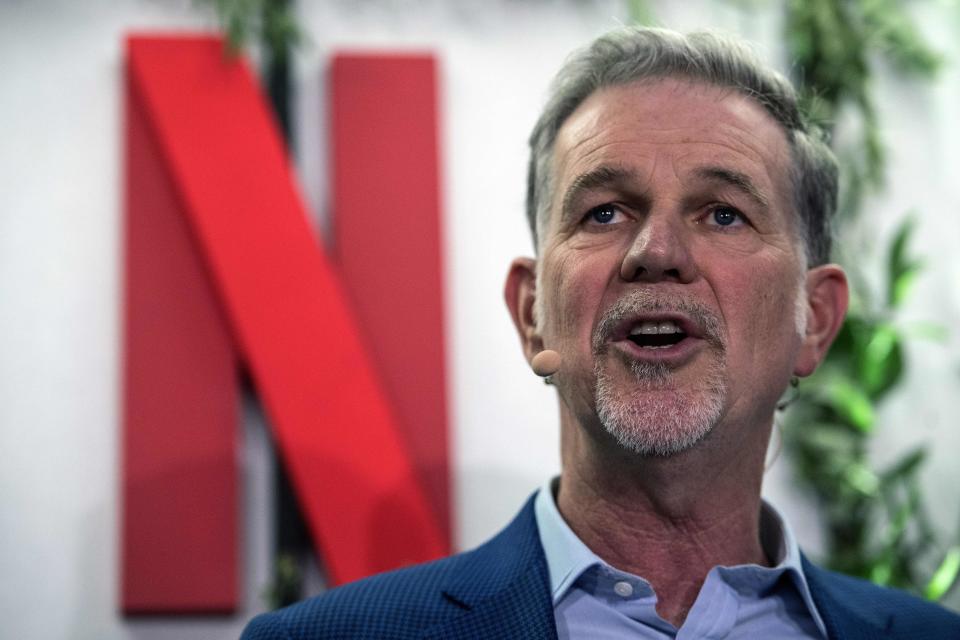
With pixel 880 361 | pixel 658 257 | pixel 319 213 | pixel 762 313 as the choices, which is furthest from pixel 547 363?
pixel 880 361

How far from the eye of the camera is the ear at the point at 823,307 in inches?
65.9

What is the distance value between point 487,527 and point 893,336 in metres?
1.12

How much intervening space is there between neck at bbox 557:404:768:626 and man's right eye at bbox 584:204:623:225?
0.30m

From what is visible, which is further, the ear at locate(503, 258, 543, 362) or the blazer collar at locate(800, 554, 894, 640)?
the ear at locate(503, 258, 543, 362)

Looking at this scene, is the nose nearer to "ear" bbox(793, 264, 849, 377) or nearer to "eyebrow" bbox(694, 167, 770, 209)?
"eyebrow" bbox(694, 167, 770, 209)

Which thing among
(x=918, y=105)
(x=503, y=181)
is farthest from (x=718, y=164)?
(x=918, y=105)

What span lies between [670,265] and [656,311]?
6 centimetres

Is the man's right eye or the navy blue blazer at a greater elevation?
the man's right eye

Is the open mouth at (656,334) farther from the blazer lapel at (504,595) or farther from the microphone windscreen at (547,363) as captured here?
the blazer lapel at (504,595)

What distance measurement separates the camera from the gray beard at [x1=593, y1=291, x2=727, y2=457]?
54.2 inches

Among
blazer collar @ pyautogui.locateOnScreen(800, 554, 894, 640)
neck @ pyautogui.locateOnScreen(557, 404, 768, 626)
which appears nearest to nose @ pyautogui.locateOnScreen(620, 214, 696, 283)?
neck @ pyautogui.locateOnScreen(557, 404, 768, 626)

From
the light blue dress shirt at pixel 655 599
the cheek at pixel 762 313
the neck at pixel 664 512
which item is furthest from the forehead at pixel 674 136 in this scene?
the light blue dress shirt at pixel 655 599

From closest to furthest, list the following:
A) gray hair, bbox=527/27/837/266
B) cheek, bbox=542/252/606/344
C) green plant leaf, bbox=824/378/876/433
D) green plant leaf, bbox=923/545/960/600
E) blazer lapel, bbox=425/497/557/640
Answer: blazer lapel, bbox=425/497/557/640 → cheek, bbox=542/252/606/344 → gray hair, bbox=527/27/837/266 → green plant leaf, bbox=923/545/960/600 → green plant leaf, bbox=824/378/876/433

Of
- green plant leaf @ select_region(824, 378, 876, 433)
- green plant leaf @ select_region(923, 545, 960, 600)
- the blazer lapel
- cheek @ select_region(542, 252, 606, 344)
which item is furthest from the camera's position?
green plant leaf @ select_region(824, 378, 876, 433)
